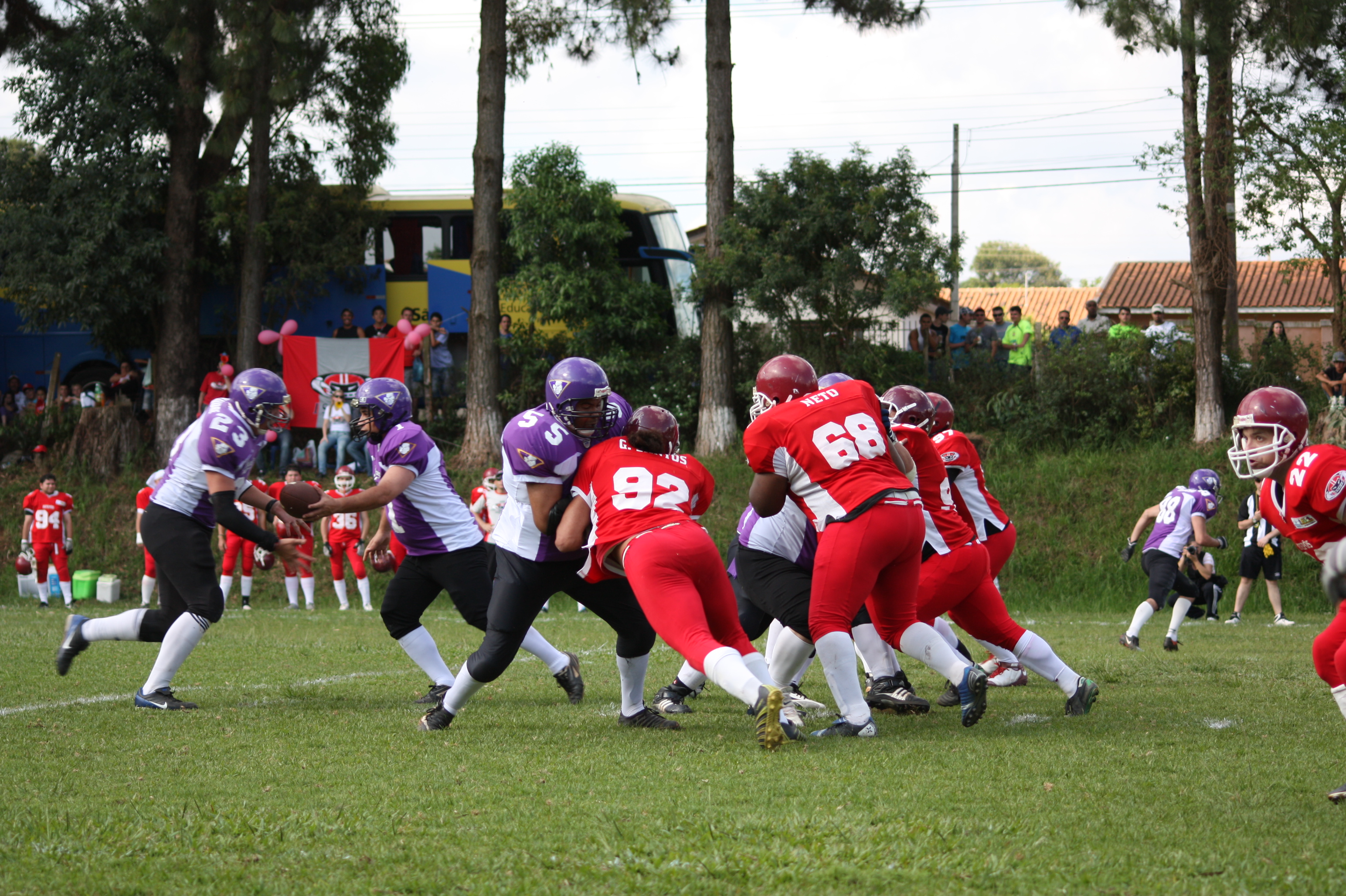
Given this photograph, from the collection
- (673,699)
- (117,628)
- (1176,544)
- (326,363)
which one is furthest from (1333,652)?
(326,363)

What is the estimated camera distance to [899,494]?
5730 millimetres

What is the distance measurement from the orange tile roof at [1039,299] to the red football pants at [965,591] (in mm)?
44151

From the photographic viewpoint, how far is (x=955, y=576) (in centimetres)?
674

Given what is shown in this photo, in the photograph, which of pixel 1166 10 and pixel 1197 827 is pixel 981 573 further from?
pixel 1166 10

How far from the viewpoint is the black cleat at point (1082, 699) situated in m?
6.42

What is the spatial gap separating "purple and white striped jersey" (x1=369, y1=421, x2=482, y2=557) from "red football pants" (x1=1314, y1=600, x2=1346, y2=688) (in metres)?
4.32

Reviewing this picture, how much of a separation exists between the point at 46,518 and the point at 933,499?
14112 millimetres

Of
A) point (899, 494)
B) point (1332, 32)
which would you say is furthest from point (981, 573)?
Answer: point (1332, 32)

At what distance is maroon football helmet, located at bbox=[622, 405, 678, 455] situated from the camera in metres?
5.83

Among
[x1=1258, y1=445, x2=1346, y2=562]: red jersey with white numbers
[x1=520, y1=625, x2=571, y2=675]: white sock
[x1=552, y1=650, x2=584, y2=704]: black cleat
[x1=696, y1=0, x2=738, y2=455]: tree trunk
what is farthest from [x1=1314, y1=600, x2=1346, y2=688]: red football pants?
[x1=696, y1=0, x2=738, y2=455]: tree trunk

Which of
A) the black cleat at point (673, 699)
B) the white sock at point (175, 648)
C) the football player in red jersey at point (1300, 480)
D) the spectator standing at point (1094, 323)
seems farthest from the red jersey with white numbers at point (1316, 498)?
the spectator standing at point (1094, 323)

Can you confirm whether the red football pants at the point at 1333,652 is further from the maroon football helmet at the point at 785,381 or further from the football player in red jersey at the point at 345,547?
the football player in red jersey at the point at 345,547

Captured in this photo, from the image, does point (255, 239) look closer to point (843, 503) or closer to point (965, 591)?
point (965, 591)

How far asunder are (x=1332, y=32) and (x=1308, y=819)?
16.5 meters
